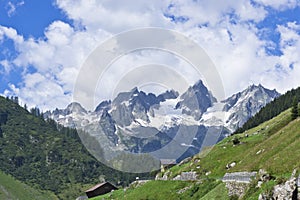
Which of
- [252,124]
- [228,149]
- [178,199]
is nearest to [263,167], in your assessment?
[178,199]

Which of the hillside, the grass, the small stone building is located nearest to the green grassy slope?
the hillside

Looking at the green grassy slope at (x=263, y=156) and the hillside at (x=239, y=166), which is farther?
the green grassy slope at (x=263, y=156)

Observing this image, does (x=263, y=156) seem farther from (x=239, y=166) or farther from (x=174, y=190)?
(x=174, y=190)

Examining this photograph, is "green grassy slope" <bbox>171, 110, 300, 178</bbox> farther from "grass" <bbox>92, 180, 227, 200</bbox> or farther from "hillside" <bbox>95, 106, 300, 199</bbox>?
"grass" <bbox>92, 180, 227, 200</bbox>

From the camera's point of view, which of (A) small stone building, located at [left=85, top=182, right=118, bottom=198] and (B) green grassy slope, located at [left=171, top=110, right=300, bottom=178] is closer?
(B) green grassy slope, located at [left=171, top=110, right=300, bottom=178]

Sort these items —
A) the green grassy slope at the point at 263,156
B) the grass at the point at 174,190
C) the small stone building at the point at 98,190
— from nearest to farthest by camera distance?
the green grassy slope at the point at 263,156, the grass at the point at 174,190, the small stone building at the point at 98,190

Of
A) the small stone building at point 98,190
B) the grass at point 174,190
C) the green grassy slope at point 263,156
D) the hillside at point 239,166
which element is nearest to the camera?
the hillside at point 239,166

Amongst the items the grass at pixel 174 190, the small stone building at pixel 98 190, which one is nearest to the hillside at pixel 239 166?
the grass at pixel 174 190

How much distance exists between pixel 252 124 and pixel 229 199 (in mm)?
117835

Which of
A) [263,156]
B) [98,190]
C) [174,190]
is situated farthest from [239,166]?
[98,190]

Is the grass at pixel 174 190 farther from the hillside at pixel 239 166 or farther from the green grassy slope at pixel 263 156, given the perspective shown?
the green grassy slope at pixel 263 156

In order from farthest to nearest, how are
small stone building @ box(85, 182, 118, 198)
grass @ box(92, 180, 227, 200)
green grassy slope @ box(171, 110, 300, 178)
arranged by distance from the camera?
small stone building @ box(85, 182, 118, 198) → grass @ box(92, 180, 227, 200) → green grassy slope @ box(171, 110, 300, 178)

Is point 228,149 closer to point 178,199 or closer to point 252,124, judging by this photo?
point 178,199

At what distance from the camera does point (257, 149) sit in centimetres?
6238
